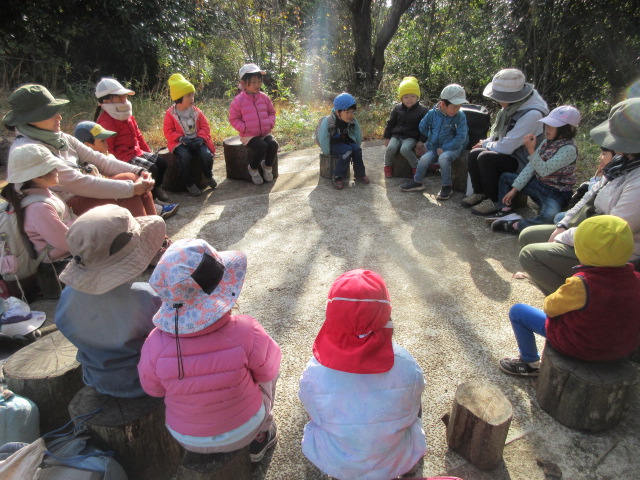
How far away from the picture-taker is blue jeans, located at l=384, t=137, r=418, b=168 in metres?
5.39

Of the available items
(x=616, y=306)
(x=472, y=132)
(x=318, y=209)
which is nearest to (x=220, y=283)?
(x=616, y=306)

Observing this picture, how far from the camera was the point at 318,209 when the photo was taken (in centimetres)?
485

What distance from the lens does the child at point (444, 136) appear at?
4875mm

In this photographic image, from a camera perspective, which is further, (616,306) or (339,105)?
(339,105)

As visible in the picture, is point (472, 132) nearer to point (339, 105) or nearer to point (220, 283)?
point (339, 105)

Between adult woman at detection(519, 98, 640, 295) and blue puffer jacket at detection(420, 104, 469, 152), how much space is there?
2.11 m

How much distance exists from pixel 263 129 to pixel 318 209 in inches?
54.1

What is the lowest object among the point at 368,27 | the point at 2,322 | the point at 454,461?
the point at 454,461

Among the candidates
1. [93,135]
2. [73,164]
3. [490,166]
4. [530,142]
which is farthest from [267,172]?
[530,142]

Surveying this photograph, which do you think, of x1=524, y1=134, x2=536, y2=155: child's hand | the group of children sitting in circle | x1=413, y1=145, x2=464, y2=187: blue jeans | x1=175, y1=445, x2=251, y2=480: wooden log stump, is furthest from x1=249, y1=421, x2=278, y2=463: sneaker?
x1=413, y1=145, x2=464, y2=187: blue jeans

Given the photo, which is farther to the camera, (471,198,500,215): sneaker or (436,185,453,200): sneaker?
(436,185,453,200): sneaker

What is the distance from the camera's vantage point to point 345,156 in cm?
534

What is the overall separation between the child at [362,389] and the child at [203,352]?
0.28 metres

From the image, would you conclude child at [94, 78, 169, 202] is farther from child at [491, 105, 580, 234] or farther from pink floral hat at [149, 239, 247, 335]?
child at [491, 105, 580, 234]
